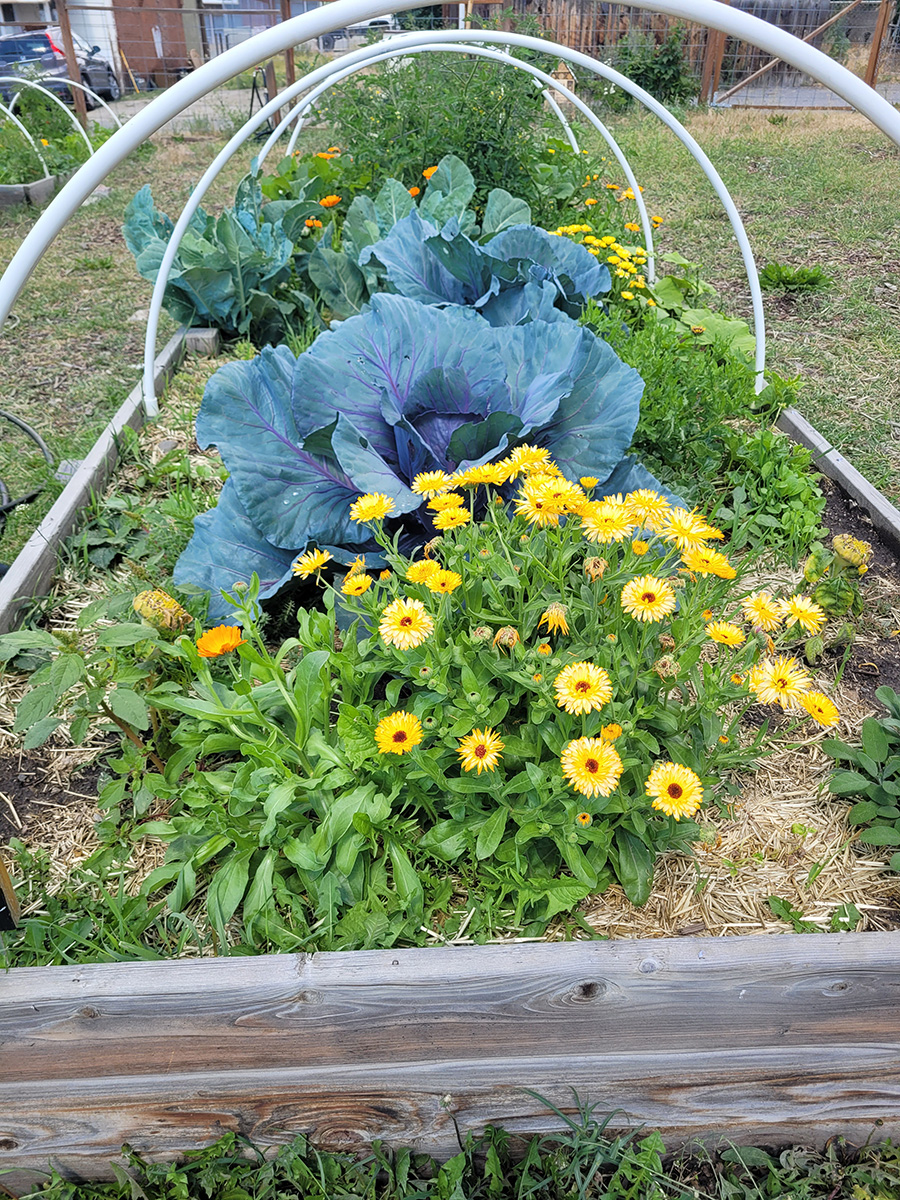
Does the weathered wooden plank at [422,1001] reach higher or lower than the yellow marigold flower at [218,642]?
lower

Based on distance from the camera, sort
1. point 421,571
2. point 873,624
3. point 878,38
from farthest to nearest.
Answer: point 878,38
point 873,624
point 421,571

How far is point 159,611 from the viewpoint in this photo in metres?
1.77

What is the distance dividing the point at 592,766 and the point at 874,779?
839 mm

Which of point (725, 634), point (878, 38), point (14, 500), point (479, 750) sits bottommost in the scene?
point (14, 500)

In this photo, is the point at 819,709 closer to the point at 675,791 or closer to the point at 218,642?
the point at 675,791

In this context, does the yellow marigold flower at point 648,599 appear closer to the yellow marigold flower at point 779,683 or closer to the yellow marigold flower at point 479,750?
the yellow marigold flower at point 779,683

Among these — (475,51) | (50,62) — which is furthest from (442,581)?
(50,62)

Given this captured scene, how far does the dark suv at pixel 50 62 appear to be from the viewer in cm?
1196

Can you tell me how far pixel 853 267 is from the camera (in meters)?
5.21

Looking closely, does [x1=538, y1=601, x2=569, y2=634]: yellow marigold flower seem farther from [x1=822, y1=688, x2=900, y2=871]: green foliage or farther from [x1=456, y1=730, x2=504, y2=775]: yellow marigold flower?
[x1=822, y1=688, x2=900, y2=871]: green foliage

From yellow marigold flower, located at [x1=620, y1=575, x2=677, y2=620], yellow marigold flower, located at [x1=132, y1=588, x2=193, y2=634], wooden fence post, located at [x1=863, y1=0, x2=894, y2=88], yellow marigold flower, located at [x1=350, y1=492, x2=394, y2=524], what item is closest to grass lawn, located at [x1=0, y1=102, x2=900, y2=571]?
yellow marigold flower, located at [x1=132, y1=588, x2=193, y2=634]

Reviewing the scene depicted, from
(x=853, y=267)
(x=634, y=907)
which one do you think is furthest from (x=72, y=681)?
(x=853, y=267)

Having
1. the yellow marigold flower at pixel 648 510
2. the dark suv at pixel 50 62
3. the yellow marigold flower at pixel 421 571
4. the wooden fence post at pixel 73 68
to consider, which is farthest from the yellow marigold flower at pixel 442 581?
the dark suv at pixel 50 62

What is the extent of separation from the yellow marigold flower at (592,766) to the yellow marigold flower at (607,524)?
0.36 m
